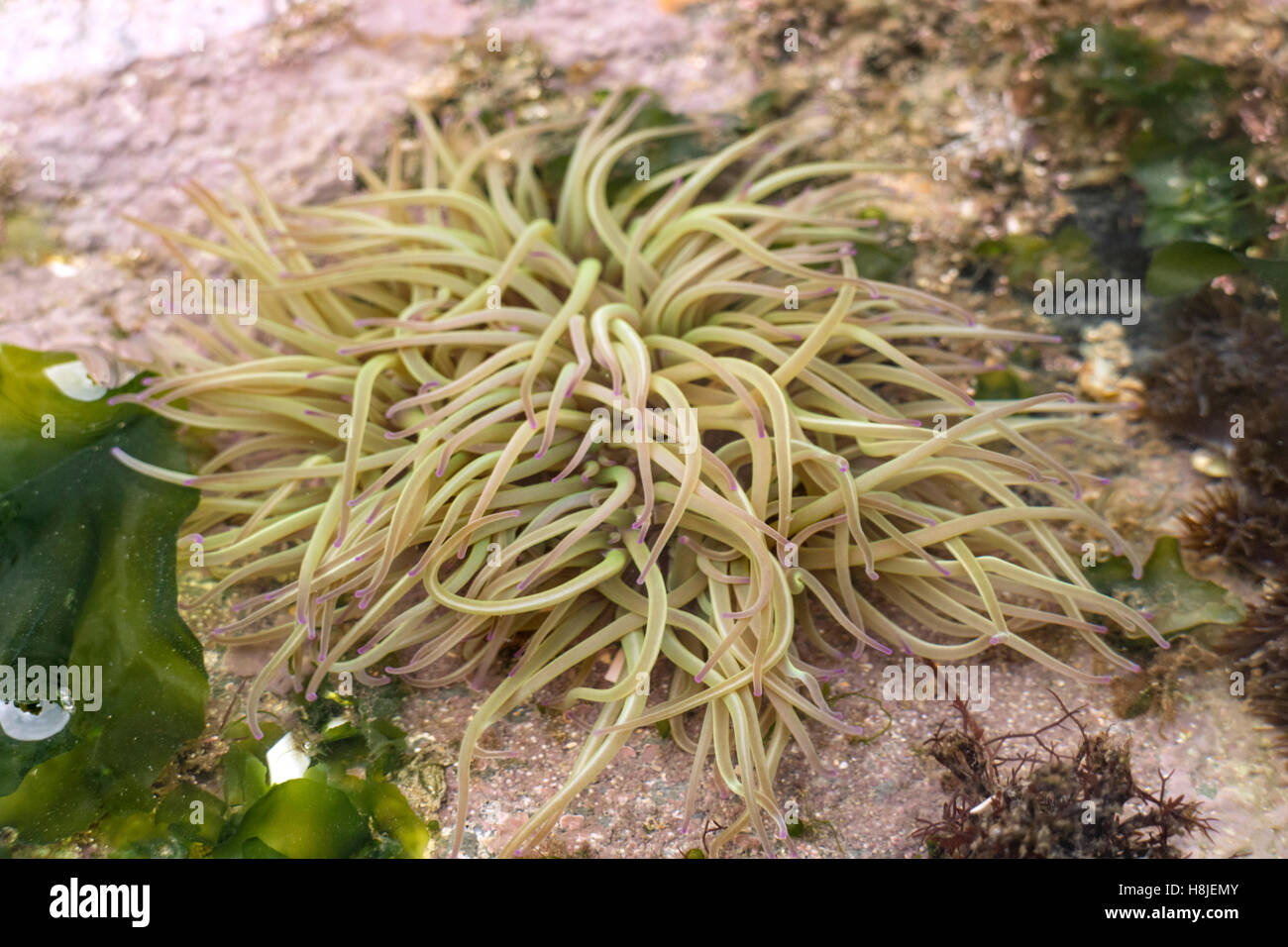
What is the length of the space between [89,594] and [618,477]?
1313 mm

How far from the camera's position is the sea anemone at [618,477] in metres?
2.02

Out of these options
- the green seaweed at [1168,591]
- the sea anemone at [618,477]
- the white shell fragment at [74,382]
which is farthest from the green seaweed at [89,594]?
the green seaweed at [1168,591]

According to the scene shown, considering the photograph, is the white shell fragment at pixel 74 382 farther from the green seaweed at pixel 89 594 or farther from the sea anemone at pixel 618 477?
the sea anemone at pixel 618 477

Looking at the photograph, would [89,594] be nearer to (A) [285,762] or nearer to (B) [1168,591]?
(A) [285,762]

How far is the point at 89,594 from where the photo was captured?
2.24 meters

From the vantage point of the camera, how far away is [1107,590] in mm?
2363

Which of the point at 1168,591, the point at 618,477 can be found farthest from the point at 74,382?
the point at 1168,591

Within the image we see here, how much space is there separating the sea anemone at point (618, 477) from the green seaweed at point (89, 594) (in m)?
0.13

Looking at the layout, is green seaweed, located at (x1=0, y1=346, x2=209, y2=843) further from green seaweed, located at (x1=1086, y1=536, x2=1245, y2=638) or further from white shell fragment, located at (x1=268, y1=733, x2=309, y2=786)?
green seaweed, located at (x1=1086, y1=536, x2=1245, y2=638)

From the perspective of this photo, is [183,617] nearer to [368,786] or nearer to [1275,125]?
[368,786]

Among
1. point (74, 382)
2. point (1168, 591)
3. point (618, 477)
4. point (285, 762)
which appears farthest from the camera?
point (74, 382)

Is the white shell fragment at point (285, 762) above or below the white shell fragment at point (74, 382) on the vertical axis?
below
